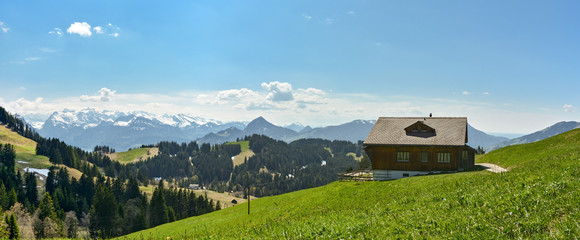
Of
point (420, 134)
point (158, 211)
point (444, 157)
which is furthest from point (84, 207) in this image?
point (444, 157)

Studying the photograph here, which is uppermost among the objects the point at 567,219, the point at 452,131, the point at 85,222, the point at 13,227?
the point at 452,131

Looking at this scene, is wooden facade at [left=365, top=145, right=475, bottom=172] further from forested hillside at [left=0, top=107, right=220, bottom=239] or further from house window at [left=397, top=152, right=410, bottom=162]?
forested hillside at [left=0, top=107, right=220, bottom=239]

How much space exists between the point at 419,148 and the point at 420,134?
307cm

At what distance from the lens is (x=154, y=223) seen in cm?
13262

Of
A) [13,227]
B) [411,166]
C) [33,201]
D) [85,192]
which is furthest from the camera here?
[85,192]

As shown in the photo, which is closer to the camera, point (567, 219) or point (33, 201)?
point (567, 219)

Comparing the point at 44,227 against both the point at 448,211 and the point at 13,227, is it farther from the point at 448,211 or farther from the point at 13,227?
the point at 448,211

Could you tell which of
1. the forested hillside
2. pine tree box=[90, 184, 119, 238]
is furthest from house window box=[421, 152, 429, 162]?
pine tree box=[90, 184, 119, 238]

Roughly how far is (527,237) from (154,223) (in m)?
146

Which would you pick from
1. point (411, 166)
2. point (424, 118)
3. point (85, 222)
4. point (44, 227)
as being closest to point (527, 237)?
point (411, 166)

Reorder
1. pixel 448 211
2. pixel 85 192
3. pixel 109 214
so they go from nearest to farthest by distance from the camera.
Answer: pixel 448 211 → pixel 109 214 → pixel 85 192

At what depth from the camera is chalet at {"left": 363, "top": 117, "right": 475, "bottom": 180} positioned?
46.8 metres

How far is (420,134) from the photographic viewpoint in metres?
49.8

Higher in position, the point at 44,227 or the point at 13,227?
the point at 13,227
